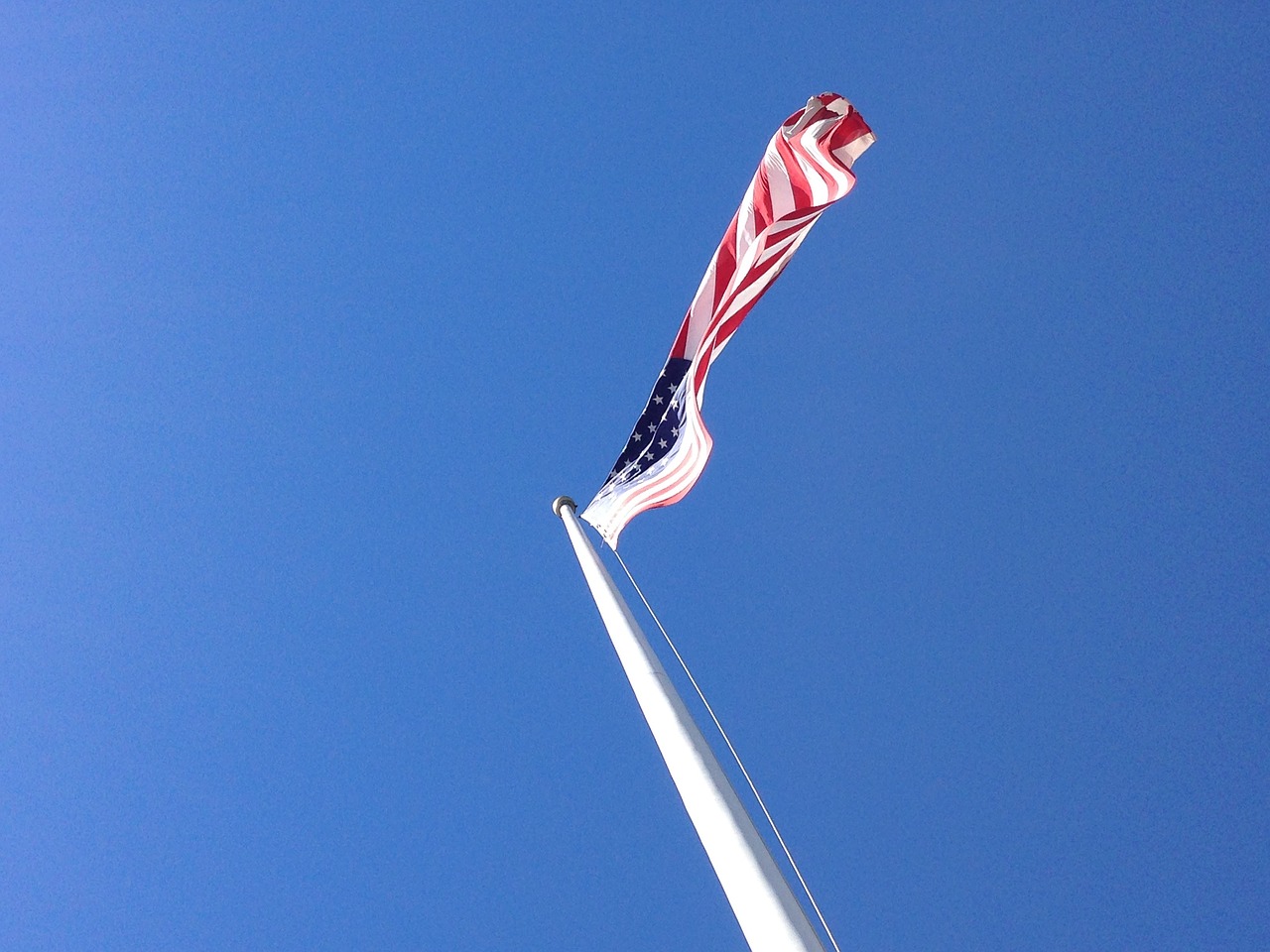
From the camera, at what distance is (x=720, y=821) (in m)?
6.42

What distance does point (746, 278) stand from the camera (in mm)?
11703

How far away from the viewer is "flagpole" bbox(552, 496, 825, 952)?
223 inches

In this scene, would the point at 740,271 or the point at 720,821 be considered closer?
the point at 720,821

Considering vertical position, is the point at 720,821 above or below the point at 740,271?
below

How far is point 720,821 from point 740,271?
718cm

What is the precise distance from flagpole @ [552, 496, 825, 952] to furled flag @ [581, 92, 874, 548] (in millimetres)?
3071

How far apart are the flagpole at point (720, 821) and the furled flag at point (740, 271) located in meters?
3.07

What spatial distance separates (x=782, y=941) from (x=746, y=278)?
7963 mm

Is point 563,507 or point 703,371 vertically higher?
point 563,507

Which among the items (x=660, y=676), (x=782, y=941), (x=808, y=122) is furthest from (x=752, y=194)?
(x=782, y=941)

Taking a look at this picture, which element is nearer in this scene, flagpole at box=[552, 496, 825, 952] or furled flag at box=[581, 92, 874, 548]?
flagpole at box=[552, 496, 825, 952]

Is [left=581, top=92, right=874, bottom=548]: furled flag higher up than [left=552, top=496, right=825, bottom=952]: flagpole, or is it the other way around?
[left=581, top=92, right=874, bottom=548]: furled flag

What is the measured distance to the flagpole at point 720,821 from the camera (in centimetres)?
566

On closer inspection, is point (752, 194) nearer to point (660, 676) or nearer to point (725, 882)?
point (660, 676)
